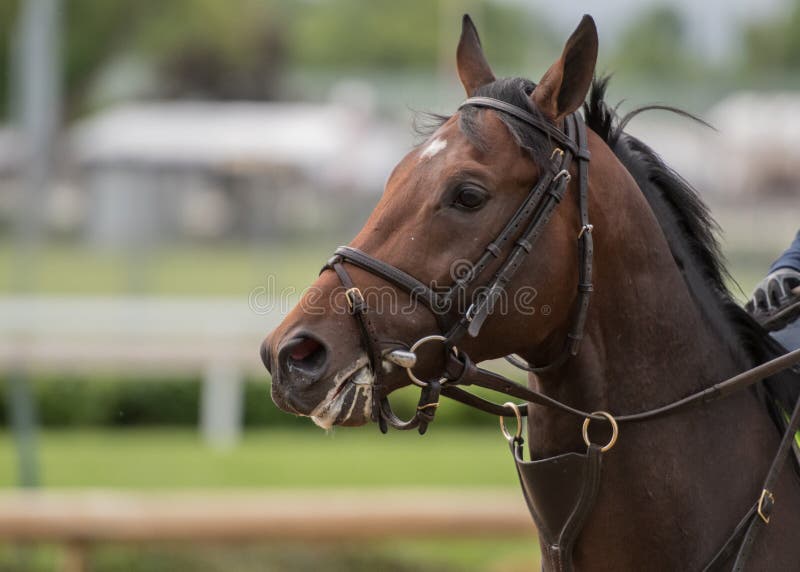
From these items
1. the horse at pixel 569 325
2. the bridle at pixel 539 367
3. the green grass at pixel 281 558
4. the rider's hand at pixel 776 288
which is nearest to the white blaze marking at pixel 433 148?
the horse at pixel 569 325

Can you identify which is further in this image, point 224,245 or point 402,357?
point 224,245

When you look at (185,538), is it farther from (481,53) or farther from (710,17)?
(710,17)

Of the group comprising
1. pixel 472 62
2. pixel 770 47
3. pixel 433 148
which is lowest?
pixel 433 148

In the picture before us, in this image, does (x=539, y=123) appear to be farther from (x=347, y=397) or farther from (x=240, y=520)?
(x=240, y=520)

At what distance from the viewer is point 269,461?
26.5 ft

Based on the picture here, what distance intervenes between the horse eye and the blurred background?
609 millimetres

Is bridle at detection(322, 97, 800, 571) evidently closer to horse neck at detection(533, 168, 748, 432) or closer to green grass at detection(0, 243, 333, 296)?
horse neck at detection(533, 168, 748, 432)

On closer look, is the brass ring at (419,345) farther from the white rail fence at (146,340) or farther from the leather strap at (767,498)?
the white rail fence at (146,340)

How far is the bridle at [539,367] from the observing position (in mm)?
2375

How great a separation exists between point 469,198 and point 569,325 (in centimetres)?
37

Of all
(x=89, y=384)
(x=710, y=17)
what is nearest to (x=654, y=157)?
(x=89, y=384)

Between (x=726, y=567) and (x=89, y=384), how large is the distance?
831 centimetres

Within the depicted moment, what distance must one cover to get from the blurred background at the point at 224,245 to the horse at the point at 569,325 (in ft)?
0.96

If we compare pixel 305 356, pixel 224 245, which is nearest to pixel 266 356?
pixel 305 356
